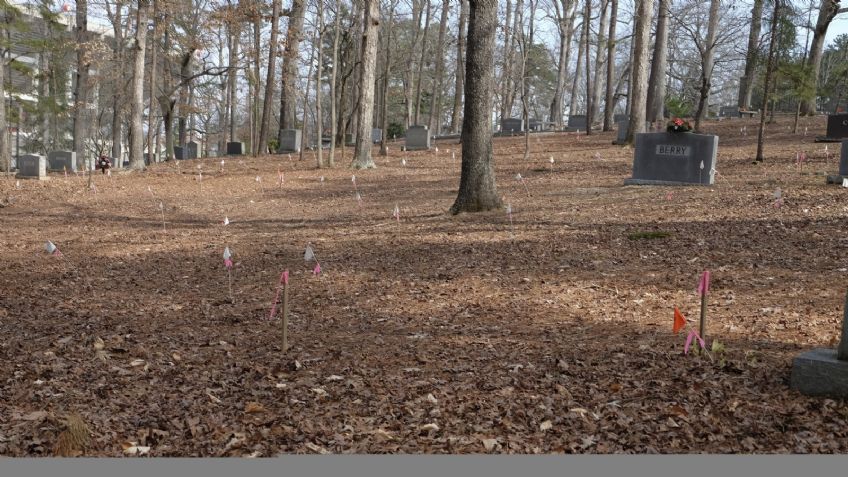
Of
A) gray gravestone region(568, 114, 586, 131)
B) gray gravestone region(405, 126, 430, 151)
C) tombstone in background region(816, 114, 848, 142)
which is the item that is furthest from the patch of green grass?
gray gravestone region(568, 114, 586, 131)

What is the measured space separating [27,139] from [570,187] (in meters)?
46.8

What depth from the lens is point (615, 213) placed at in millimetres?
12719

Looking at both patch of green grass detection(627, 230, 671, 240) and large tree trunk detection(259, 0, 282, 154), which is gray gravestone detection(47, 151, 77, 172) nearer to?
large tree trunk detection(259, 0, 282, 154)

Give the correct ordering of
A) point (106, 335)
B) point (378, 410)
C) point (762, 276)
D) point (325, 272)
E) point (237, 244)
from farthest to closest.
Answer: point (237, 244)
point (325, 272)
point (762, 276)
point (106, 335)
point (378, 410)

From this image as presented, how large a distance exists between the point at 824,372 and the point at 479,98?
8649 mm

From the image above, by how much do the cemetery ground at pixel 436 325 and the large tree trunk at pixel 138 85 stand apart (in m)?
8.90

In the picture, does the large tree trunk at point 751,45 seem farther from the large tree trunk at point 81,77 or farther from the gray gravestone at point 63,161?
the gray gravestone at point 63,161

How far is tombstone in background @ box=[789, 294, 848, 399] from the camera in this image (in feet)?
15.1

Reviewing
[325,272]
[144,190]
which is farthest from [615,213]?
[144,190]

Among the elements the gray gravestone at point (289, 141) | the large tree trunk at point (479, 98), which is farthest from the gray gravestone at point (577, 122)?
the large tree trunk at point (479, 98)

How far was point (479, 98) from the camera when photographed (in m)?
12.5

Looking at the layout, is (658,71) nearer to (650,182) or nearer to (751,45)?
(751,45)

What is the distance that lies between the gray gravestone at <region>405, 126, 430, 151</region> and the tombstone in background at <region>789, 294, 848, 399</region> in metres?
26.7

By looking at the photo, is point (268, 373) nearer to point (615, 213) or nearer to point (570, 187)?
point (615, 213)
